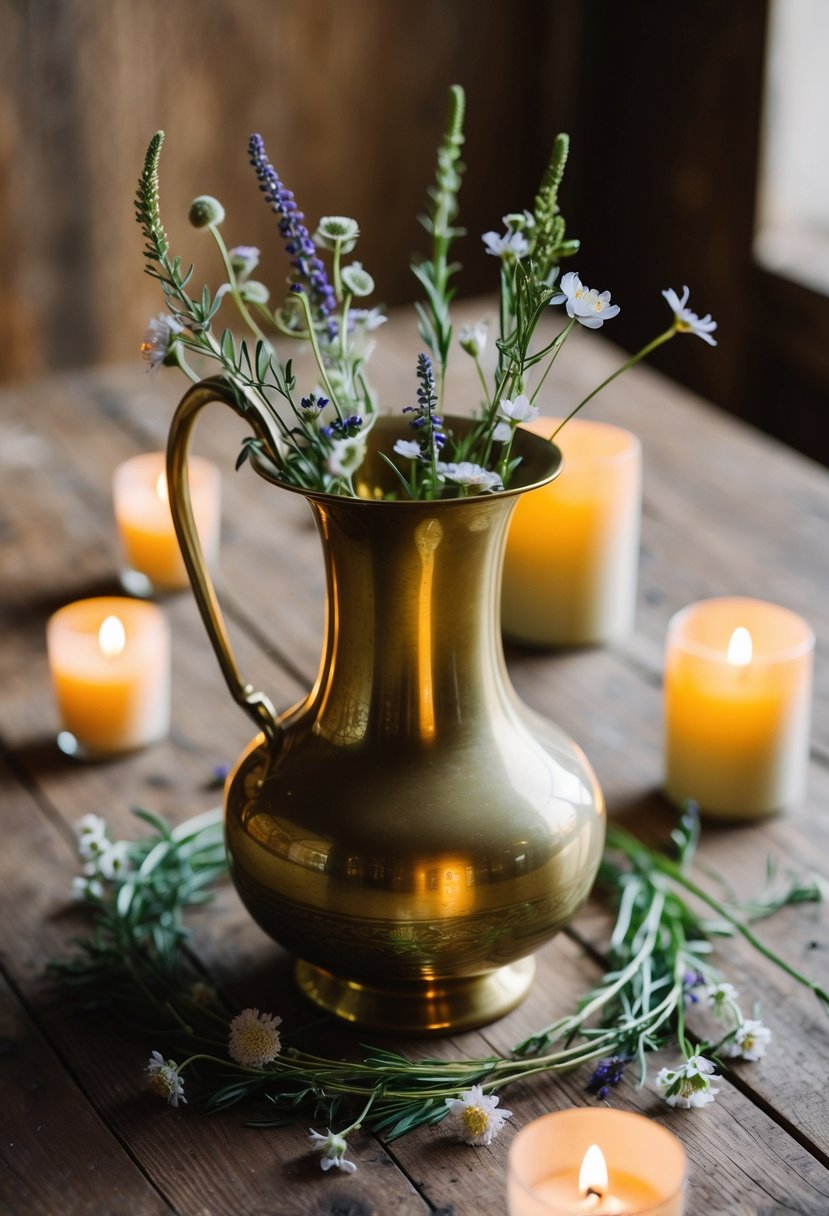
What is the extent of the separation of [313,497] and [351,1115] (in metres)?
0.32

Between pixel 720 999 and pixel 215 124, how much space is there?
2.45 m

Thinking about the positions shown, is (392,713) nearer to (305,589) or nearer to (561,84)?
(305,589)

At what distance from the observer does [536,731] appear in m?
0.82

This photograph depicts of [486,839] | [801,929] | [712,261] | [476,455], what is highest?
[476,455]

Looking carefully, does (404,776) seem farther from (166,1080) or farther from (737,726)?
(737,726)

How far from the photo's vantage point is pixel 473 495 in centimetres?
73

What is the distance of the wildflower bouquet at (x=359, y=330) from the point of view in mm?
685

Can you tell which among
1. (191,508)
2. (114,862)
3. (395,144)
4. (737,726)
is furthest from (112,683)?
(395,144)

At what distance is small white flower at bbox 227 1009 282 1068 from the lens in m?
0.78

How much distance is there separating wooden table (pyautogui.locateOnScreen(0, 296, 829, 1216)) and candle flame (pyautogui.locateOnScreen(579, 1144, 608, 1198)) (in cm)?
7

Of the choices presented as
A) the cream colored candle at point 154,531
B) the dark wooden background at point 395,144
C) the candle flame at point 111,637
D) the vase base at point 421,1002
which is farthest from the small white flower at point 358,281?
the dark wooden background at point 395,144

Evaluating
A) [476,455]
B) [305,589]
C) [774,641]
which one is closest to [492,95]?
[305,589]

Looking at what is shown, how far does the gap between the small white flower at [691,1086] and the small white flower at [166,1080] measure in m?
0.25

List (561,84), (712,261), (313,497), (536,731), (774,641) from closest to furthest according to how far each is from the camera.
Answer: (313,497) → (536,731) → (774,641) → (712,261) → (561,84)
